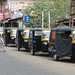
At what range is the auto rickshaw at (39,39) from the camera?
20750 millimetres

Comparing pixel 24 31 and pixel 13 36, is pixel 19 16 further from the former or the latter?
pixel 24 31

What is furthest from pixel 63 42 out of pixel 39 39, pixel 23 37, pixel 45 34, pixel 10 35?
pixel 10 35

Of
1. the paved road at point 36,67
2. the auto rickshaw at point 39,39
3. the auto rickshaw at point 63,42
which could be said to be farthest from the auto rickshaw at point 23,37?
the paved road at point 36,67

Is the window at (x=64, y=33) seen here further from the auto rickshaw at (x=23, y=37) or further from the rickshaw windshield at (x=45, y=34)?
the auto rickshaw at (x=23, y=37)

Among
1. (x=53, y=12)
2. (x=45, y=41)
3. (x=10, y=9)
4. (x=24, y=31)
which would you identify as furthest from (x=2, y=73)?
(x=10, y=9)

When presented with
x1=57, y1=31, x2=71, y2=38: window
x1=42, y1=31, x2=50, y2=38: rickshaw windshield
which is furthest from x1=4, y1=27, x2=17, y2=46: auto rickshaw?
x1=57, y1=31, x2=71, y2=38: window

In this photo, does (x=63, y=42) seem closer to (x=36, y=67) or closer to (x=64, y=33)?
(x=64, y=33)

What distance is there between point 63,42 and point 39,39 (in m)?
4.74

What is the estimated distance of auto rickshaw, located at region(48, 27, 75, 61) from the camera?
52.9 feet

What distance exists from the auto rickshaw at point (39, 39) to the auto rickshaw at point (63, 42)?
6.45 feet

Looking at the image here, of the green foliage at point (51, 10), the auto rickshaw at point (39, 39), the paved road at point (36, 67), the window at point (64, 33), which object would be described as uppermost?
the green foliage at point (51, 10)

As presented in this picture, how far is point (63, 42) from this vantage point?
16984 millimetres

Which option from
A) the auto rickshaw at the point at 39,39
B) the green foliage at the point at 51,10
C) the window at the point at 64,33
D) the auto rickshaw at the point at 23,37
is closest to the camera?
the window at the point at 64,33

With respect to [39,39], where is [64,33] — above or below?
above
